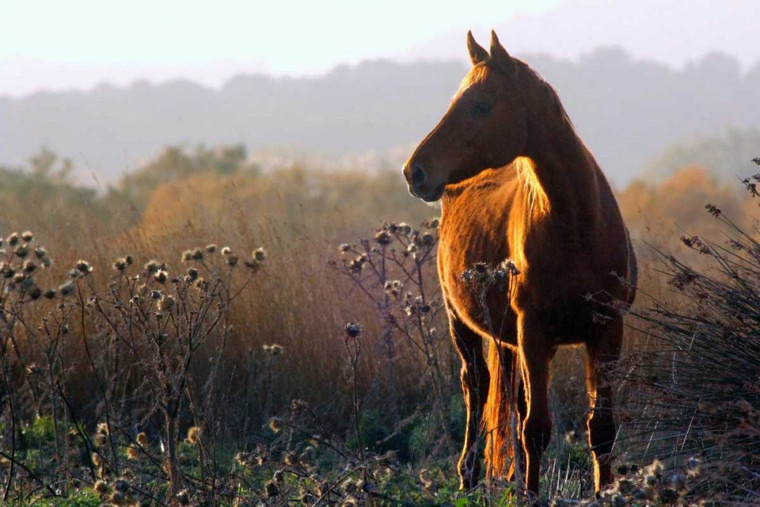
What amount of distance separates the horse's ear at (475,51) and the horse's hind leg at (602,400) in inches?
51.9

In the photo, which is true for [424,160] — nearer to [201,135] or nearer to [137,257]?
[137,257]

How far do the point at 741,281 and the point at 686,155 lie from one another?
232 ft

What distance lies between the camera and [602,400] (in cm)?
484

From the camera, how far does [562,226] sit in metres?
4.75

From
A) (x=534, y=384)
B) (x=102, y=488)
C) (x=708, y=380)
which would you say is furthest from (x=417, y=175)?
(x=102, y=488)

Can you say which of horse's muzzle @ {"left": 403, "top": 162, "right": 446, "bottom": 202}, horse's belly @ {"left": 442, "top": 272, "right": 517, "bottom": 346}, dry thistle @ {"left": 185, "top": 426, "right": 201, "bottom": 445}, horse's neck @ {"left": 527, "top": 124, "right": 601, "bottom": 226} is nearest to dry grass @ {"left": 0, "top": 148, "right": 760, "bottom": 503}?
horse's belly @ {"left": 442, "top": 272, "right": 517, "bottom": 346}

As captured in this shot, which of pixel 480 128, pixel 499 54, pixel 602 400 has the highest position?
pixel 499 54

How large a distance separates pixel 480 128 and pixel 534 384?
1167 millimetres

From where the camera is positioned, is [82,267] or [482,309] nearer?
[82,267]

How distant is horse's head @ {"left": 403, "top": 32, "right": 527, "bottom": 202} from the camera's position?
181 inches

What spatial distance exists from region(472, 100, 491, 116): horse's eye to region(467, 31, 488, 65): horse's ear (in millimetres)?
274

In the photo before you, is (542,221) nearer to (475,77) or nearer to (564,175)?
(564,175)

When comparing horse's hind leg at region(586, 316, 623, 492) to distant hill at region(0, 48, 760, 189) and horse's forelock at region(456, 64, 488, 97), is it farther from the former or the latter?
distant hill at region(0, 48, 760, 189)

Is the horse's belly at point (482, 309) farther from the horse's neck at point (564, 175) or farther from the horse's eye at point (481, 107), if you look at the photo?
the horse's eye at point (481, 107)
